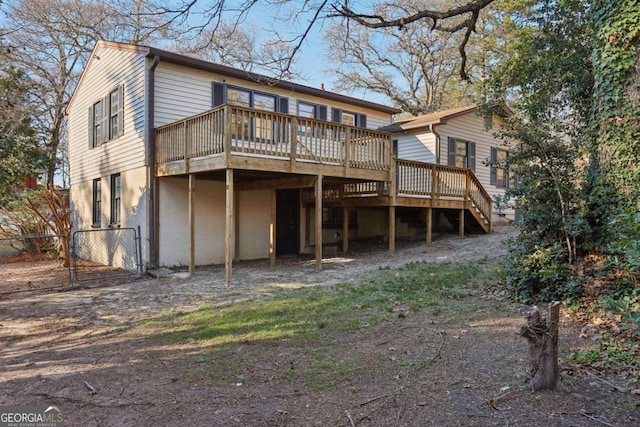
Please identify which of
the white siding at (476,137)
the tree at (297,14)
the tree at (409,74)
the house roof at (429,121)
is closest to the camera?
the tree at (297,14)

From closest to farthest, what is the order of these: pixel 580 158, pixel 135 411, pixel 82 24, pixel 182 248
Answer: pixel 135 411, pixel 580 158, pixel 182 248, pixel 82 24

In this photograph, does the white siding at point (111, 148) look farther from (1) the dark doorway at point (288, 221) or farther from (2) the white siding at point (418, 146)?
(2) the white siding at point (418, 146)

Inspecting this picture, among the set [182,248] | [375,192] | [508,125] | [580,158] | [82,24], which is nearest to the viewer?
[580,158]

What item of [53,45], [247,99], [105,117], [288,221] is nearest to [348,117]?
[247,99]

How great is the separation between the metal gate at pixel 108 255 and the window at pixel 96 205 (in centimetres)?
45

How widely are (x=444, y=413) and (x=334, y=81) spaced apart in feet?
86.0

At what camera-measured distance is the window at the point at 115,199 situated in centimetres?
1248

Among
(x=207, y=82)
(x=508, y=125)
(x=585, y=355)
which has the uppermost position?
(x=207, y=82)

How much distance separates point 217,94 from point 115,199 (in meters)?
4.61

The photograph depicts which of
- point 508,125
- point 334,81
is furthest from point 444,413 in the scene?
point 334,81

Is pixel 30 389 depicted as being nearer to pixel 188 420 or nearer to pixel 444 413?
pixel 188 420

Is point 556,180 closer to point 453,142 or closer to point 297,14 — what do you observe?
point 297,14

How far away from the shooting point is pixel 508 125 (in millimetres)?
6820

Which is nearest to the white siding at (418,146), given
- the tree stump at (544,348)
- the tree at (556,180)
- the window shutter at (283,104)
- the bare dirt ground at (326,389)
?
the window shutter at (283,104)
